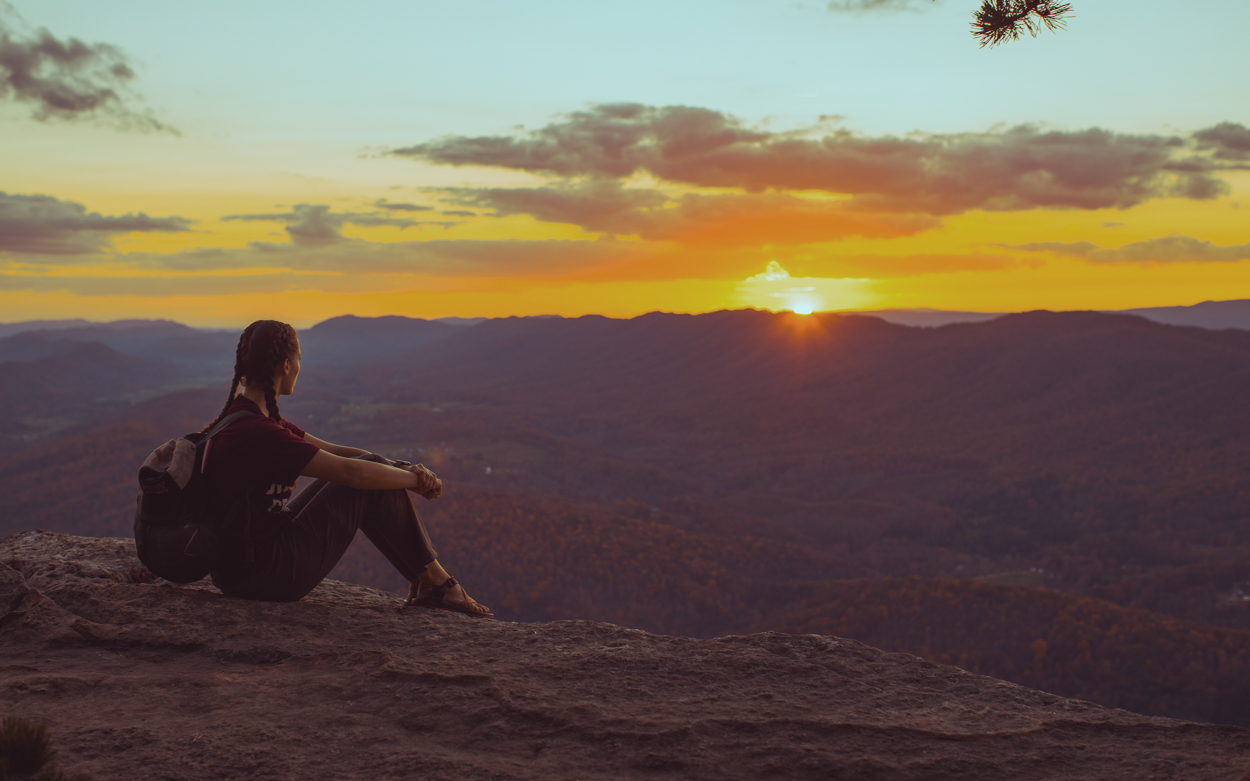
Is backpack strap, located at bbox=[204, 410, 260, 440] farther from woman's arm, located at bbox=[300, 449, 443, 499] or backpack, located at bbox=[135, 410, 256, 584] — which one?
woman's arm, located at bbox=[300, 449, 443, 499]

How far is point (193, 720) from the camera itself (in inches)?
149

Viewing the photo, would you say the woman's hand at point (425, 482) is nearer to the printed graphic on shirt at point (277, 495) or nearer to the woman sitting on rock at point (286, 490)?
the woman sitting on rock at point (286, 490)

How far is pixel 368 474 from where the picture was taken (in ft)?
16.8

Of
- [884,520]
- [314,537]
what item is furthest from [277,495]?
[884,520]

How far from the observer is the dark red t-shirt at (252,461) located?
15.4ft

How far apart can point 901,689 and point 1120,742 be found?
117 cm

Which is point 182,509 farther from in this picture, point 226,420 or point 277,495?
point 226,420

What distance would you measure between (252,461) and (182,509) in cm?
65

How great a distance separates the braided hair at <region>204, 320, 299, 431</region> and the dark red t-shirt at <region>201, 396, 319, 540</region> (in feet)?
0.46

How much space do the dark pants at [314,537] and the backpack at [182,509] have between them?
381 millimetres

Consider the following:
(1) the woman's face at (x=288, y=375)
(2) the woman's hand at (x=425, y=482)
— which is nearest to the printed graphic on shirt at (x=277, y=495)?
(1) the woman's face at (x=288, y=375)

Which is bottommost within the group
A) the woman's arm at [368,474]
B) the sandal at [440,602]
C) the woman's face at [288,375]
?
the sandal at [440,602]

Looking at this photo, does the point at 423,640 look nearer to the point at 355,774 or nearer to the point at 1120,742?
the point at 355,774

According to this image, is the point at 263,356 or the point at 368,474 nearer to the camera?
the point at 263,356
